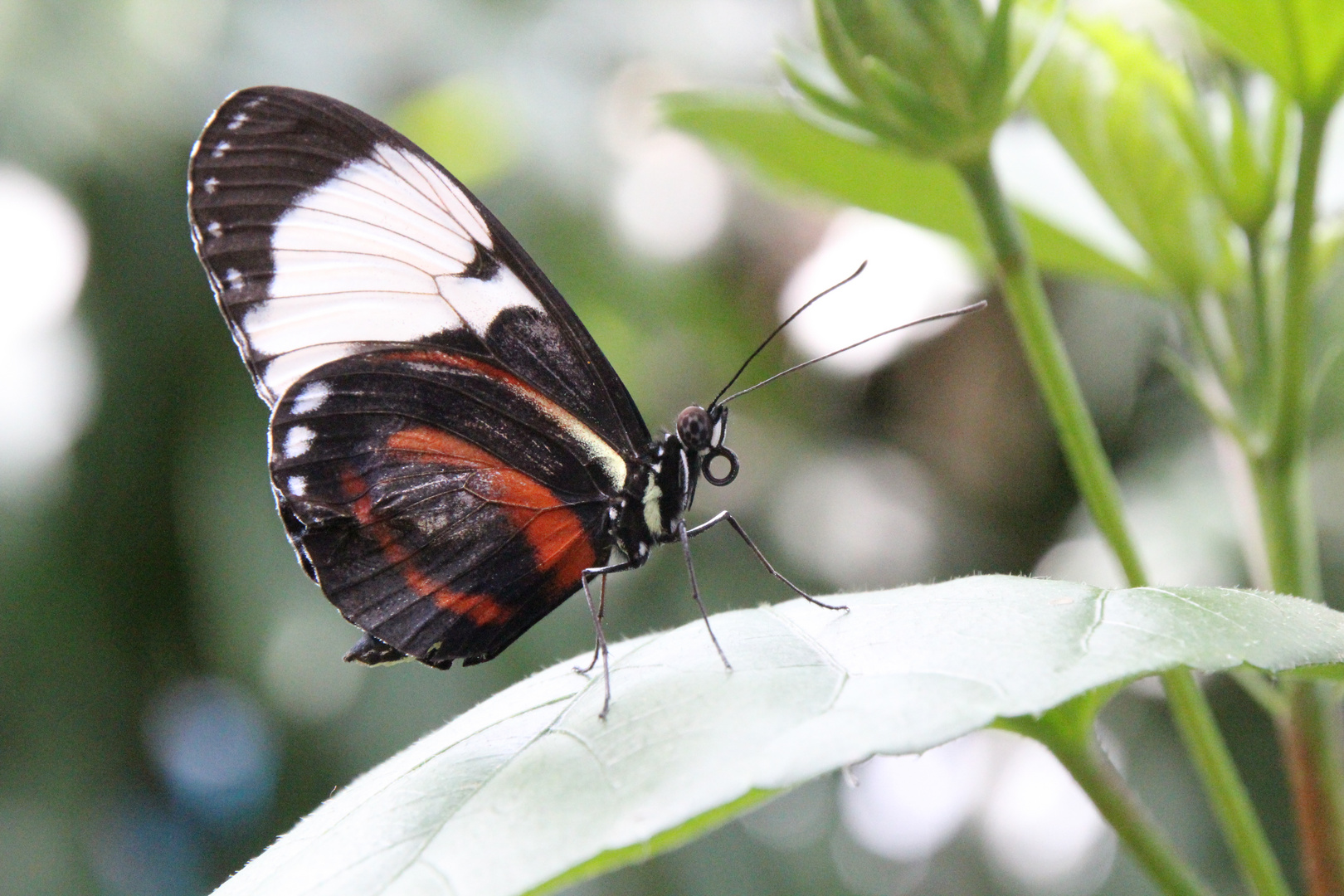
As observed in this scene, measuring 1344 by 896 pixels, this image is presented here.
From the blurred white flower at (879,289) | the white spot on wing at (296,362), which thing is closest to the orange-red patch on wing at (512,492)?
→ the white spot on wing at (296,362)

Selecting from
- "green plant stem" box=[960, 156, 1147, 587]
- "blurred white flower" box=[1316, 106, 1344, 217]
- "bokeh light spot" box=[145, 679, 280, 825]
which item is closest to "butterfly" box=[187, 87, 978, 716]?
"green plant stem" box=[960, 156, 1147, 587]

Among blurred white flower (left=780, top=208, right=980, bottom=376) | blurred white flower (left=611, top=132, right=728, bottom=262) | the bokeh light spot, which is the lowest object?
the bokeh light spot

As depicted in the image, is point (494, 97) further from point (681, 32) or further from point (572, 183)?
point (681, 32)

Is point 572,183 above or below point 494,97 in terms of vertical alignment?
below

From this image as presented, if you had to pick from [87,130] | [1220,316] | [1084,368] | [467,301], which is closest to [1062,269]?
[1220,316]

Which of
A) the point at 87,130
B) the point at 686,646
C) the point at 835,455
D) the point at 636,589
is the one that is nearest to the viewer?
the point at 686,646

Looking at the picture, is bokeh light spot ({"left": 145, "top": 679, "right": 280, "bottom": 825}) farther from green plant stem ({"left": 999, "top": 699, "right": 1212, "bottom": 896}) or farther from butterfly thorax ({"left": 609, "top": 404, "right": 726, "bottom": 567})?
green plant stem ({"left": 999, "top": 699, "right": 1212, "bottom": 896})

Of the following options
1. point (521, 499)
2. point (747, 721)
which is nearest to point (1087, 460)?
point (747, 721)
